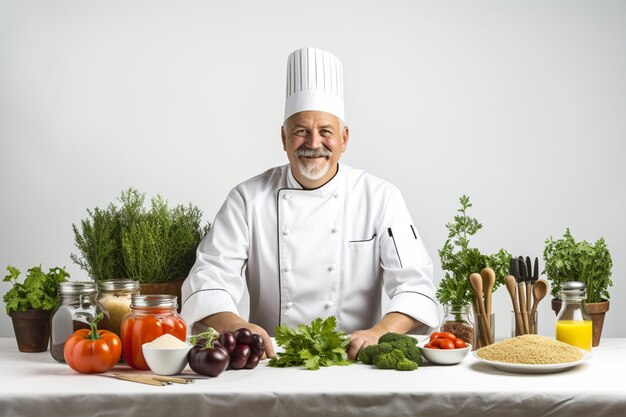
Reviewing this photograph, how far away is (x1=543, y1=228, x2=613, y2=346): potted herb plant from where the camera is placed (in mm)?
2863

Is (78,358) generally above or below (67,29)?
below

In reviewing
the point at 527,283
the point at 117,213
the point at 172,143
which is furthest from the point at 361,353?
the point at 172,143

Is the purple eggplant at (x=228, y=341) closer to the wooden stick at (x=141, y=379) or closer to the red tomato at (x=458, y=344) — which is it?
the wooden stick at (x=141, y=379)

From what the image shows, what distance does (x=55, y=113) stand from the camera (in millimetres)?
4707

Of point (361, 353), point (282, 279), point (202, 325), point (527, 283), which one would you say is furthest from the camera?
point (282, 279)

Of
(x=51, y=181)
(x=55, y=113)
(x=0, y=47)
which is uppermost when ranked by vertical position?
(x=0, y=47)

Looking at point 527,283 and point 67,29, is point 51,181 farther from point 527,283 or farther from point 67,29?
point 527,283

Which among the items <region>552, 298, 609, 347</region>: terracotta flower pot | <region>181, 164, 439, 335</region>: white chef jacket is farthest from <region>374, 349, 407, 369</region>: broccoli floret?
<region>181, 164, 439, 335</region>: white chef jacket

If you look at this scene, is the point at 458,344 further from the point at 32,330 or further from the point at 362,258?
the point at 32,330

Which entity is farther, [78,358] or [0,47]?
[0,47]

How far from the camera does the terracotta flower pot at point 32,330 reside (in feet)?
9.12

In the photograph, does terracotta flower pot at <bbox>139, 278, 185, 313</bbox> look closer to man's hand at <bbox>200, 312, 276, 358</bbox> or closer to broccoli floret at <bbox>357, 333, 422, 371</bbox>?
man's hand at <bbox>200, 312, 276, 358</bbox>

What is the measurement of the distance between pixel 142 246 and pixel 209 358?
53.2 inches

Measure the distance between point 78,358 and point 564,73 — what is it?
3683 millimetres
